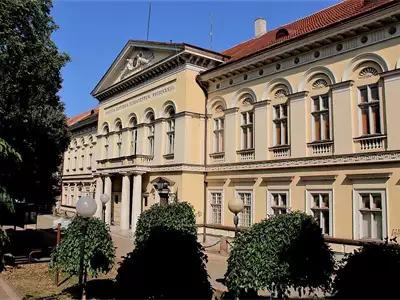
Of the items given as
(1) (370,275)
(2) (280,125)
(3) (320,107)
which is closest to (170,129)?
(2) (280,125)

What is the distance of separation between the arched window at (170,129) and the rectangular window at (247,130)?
475 cm

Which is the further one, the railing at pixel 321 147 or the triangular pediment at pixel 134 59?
the triangular pediment at pixel 134 59

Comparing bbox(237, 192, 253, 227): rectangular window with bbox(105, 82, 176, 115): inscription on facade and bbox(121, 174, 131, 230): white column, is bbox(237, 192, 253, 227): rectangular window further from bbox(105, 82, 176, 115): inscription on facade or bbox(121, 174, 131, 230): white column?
bbox(121, 174, 131, 230): white column

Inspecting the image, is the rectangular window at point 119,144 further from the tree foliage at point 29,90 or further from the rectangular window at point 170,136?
the tree foliage at point 29,90

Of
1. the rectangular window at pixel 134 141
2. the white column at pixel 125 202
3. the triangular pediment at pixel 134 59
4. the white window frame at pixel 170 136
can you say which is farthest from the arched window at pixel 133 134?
the white window frame at pixel 170 136

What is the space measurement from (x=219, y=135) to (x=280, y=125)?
Answer: 4360 mm

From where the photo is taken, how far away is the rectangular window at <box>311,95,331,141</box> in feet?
49.7

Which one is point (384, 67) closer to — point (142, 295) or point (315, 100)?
point (315, 100)

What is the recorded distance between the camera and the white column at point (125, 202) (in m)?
23.8

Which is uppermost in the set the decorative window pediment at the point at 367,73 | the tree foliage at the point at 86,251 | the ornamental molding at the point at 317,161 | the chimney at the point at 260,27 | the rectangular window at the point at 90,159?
the chimney at the point at 260,27

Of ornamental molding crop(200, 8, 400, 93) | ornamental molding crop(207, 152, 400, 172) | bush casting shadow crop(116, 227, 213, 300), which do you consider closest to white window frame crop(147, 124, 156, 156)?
ornamental molding crop(200, 8, 400, 93)

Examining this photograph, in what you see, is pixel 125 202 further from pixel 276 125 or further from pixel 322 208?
pixel 322 208

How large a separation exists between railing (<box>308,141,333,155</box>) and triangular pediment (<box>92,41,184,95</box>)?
9.49m

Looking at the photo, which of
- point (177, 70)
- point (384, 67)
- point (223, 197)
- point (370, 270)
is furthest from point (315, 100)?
point (370, 270)
